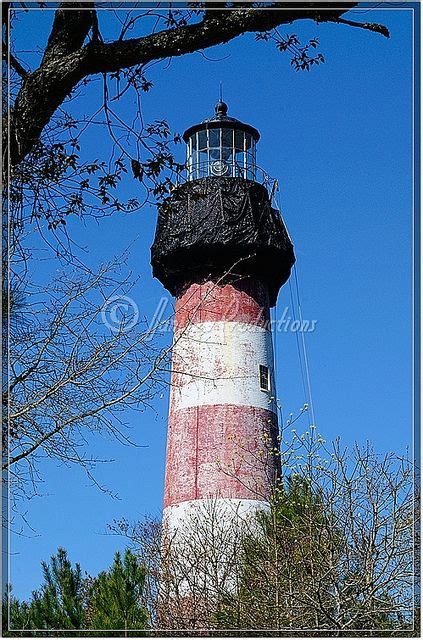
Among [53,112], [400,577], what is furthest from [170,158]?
[400,577]

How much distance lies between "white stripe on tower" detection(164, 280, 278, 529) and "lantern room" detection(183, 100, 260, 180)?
71.4 inches

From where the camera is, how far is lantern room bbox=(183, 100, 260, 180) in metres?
12.9

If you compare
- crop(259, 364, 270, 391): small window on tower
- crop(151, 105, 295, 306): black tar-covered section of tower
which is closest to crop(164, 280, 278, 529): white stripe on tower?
crop(259, 364, 270, 391): small window on tower

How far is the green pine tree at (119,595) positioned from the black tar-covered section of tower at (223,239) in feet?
14.0

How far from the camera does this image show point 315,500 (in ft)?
23.2

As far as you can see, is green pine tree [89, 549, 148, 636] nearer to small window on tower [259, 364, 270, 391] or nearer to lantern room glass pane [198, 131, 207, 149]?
small window on tower [259, 364, 270, 391]

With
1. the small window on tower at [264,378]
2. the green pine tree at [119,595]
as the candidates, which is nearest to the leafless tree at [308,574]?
the green pine tree at [119,595]

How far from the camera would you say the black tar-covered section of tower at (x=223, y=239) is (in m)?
12.1

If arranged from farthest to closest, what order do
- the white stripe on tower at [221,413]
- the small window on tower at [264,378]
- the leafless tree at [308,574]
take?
1. the small window on tower at [264,378]
2. the white stripe on tower at [221,413]
3. the leafless tree at [308,574]

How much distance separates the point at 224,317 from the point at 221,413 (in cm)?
119

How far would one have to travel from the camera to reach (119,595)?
28.1 feet

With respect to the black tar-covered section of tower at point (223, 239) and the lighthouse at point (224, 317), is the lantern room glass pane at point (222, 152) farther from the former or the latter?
the black tar-covered section of tower at point (223, 239)

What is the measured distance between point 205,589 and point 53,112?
4.47m

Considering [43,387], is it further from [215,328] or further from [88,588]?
[215,328]
